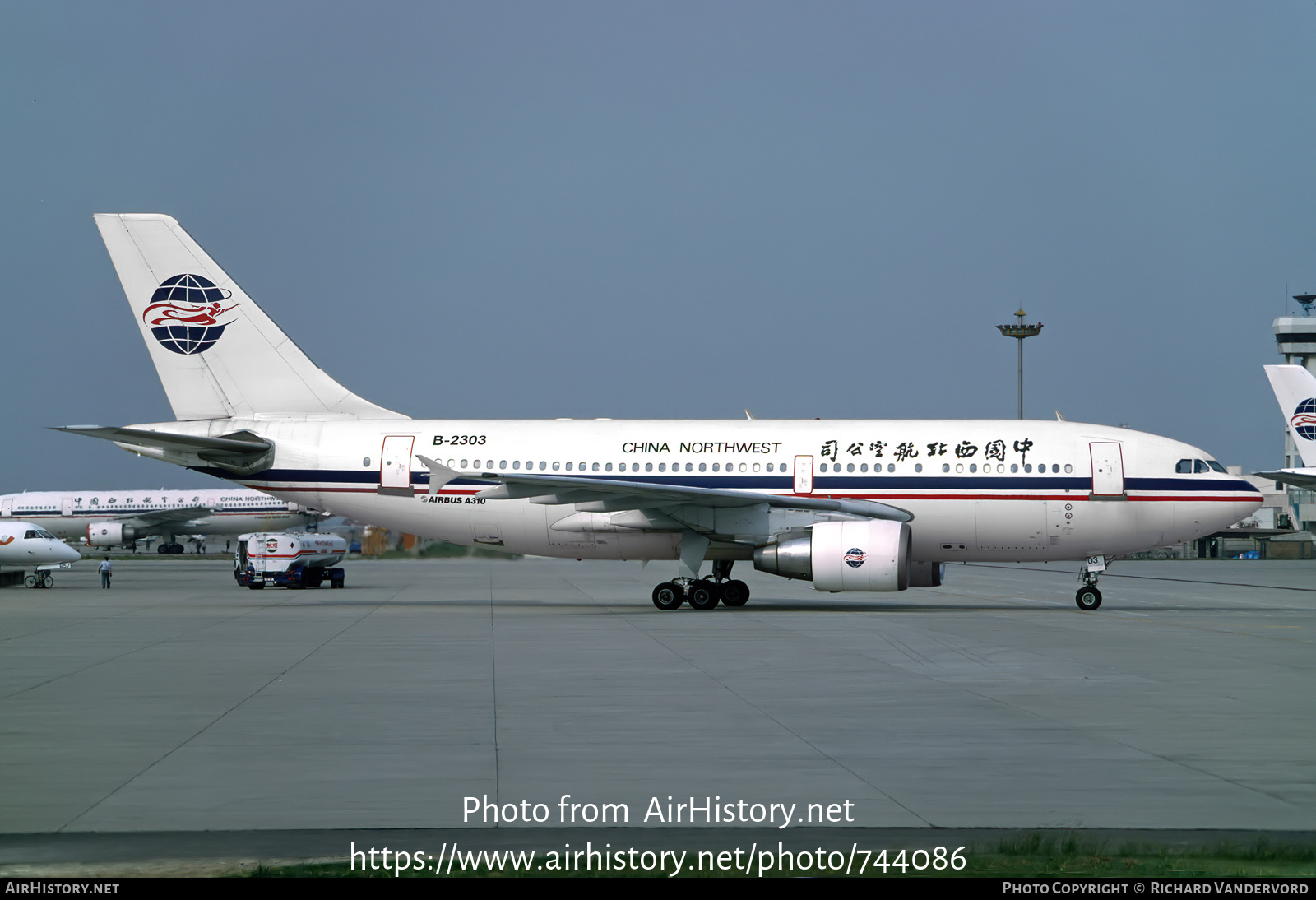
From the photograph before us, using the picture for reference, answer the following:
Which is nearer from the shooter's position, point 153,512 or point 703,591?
point 703,591

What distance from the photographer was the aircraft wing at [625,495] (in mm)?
24719

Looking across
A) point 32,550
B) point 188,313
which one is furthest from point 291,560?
point 188,313

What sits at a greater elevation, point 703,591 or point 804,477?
point 804,477

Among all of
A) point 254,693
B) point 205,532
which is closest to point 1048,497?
point 254,693

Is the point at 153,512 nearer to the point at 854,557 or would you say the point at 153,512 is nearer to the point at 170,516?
the point at 170,516

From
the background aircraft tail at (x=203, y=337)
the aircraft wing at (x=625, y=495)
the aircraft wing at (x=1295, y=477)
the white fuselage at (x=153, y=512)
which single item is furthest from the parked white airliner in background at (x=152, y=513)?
the aircraft wing at (x=625, y=495)

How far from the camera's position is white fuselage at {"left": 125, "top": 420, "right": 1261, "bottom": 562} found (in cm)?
2672

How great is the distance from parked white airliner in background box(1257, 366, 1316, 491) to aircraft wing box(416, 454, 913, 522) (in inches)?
1180

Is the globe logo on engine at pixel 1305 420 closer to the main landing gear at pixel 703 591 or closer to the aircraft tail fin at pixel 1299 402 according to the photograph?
the aircraft tail fin at pixel 1299 402

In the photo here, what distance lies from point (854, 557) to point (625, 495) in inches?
181

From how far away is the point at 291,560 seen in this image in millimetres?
40719

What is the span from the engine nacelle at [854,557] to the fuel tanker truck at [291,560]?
64.9 feet

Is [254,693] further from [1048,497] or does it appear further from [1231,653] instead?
[1048,497]
